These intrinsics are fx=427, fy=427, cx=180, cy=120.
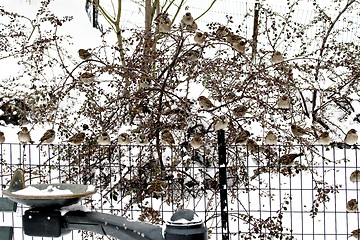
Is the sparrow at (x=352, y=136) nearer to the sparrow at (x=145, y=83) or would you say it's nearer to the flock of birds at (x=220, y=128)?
the flock of birds at (x=220, y=128)

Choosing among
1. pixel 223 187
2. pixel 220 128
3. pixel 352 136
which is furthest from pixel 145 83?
pixel 352 136

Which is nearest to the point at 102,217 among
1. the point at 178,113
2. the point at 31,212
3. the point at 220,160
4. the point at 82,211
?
the point at 82,211

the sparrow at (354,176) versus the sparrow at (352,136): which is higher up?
the sparrow at (352,136)

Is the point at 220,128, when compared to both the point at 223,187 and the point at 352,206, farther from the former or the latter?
the point at 352,206

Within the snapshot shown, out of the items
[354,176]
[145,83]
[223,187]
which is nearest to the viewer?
[223,187]

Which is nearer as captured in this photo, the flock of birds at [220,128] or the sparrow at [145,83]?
the flock of birds at [220,128]

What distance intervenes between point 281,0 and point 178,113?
167 inches

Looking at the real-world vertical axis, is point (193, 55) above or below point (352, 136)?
above

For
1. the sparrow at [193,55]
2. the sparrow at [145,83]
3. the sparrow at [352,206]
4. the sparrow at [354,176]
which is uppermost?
the sparrow at [193,55]

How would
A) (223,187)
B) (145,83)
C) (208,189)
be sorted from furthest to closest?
(145,83), (208,189), (223,187)

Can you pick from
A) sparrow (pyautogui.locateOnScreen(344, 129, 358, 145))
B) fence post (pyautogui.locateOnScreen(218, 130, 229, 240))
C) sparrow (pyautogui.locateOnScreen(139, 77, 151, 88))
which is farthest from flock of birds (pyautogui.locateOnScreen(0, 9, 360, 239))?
sparrow (pyautogui.locateOnScreen(139, 77, 151, 88))

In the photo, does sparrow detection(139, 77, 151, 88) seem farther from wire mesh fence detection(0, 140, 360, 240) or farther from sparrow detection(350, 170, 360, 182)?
sparrow detection(350, 170, 360, 182)

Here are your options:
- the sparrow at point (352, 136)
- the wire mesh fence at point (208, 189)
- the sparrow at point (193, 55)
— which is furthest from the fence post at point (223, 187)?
the sparrow at point (352, 136)

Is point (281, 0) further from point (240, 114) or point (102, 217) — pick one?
point (102, 217)
